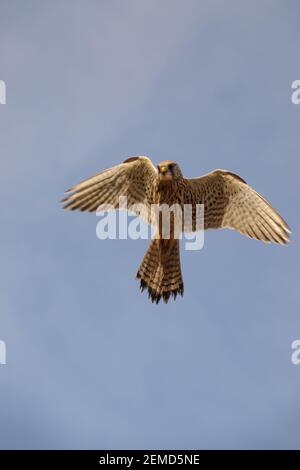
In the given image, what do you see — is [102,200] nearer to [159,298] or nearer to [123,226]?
[123,226]

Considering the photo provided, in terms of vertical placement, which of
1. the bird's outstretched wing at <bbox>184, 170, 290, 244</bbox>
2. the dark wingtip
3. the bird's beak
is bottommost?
the dark wingtip

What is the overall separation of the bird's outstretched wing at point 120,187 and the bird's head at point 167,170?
9.5 inches

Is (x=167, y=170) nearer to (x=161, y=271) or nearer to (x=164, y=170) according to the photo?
(x=164, y=170)

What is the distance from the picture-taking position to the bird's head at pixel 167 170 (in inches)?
355

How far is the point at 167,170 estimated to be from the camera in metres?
9.04

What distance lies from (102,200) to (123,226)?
79cm

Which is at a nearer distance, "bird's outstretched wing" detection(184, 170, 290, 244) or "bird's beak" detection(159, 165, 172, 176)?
"bird's beak" detection(159, 165, 172, 176)

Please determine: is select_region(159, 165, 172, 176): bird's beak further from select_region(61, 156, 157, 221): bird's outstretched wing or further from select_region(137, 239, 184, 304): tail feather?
select_region(137, 239, 184, 304): tail feather

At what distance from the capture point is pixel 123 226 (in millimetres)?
8672

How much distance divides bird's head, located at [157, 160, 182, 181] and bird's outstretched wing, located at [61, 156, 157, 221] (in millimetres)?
→ 242

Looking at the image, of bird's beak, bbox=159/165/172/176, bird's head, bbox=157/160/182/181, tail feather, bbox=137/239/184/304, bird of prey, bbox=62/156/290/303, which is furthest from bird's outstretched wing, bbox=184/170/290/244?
tail feather, bbox=137/239/184/304

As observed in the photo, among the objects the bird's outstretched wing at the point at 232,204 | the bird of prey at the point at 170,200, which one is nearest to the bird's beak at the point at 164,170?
the bird of prey at the point at 170,200

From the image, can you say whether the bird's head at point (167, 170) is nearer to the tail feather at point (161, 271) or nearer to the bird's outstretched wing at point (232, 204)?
the bird's outstretched wing at point (232, 204)

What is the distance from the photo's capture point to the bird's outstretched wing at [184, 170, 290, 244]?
9344mm
